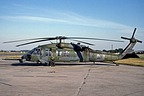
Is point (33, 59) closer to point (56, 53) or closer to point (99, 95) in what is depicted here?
point (56, 53)

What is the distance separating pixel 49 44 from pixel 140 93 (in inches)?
749

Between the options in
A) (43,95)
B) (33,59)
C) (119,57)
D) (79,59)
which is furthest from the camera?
(119,57)

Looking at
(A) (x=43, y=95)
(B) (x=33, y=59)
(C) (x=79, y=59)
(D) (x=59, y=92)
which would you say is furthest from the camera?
(C) (x=79, y=59)

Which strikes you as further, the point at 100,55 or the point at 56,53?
the point at 100,55

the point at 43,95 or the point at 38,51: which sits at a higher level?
the point at 38,51

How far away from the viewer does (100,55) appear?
100ft

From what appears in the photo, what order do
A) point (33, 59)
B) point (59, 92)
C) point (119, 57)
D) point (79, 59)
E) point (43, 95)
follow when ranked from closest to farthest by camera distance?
1. point (43, 95)
2. point (59, 92)
3. point (33, 59)
4. point (79, 59)
5. point (119, 57)

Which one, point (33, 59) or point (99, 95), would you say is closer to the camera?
point (99, 95)

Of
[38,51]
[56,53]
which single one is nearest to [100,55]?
[56,53]

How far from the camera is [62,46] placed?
2850cm

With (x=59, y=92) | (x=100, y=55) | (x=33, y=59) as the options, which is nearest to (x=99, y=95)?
(x=59, y=92)

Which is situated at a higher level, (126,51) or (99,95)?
(126,51)

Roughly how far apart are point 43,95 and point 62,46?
1878 centimetres

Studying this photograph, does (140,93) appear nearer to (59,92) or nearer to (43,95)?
(59,92)
